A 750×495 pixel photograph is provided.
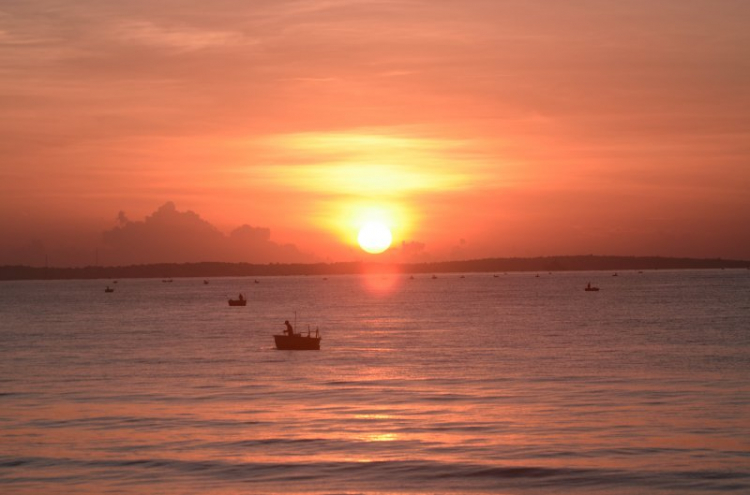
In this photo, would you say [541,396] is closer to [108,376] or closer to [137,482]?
[137,482]

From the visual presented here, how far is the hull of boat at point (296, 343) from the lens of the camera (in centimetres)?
7919

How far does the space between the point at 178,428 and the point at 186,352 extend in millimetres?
41620

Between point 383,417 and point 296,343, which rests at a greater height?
→ point 296,343

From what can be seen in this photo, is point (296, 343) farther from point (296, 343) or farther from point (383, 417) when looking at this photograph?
point (383, 417)

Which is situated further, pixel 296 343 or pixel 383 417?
pixel 296 343

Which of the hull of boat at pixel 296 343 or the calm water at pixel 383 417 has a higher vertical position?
the hull of boat at pixel 296 343

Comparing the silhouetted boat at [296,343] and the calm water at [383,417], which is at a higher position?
the silhouetted boat at [296,343]

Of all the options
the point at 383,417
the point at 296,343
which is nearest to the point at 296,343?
the point at 296,343

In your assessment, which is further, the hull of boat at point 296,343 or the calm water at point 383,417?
the hull of boat at point 296,343

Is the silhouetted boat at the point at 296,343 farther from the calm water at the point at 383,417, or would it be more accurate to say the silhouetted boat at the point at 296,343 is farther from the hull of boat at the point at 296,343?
the calm water at the point at 383,417

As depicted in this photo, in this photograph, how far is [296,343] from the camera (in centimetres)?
7925

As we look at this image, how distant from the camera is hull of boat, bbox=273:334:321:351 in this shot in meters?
79.2

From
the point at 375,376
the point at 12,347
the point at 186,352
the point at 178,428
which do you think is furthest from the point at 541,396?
the point at 12,347

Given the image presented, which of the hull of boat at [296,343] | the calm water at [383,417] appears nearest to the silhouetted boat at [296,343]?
the hull of boat at [296,343]
